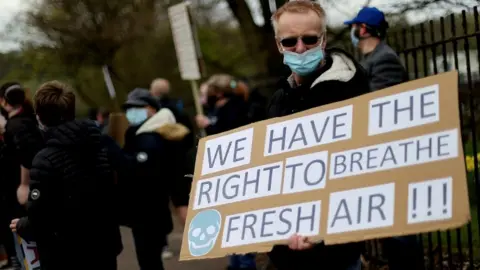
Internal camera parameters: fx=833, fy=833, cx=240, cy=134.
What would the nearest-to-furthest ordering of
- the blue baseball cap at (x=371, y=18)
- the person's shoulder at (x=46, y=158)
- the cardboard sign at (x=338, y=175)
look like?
the cardboard sign at (x=338, y=175) → the person's shoulder at (x=46, y=158) → the blue baseball cap at (x=371, y=18)

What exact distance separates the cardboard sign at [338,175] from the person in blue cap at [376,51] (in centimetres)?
197

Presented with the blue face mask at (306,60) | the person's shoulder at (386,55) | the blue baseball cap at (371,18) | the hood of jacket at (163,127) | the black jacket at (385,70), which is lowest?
the blue face mask at (306,60)

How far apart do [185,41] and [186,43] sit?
0.07 ft

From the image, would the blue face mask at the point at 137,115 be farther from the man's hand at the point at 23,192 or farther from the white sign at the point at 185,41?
the man's hand at the point at 23,192

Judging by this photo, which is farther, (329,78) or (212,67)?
(212,67)

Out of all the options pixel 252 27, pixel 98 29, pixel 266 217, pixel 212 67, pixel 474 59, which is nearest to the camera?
pixel 266 217

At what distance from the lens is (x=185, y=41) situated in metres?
8.13

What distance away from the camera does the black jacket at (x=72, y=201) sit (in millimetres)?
4648

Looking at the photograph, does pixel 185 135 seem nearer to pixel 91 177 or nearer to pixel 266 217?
pixel 91 177

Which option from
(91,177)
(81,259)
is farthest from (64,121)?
(81,259)

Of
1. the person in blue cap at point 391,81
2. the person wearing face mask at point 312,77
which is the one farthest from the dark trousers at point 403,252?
the person wearing face mask at point 312,77

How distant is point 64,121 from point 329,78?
2.00 metres

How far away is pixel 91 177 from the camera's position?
482cm

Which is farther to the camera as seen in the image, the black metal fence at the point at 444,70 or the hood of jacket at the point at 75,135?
the black metal fence at the point at 444,70
